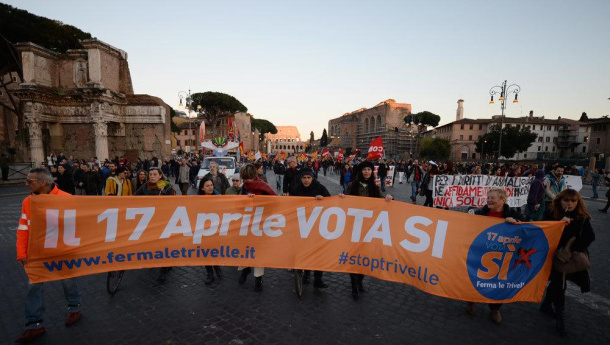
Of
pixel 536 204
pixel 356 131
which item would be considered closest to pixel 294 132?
pixel 356 131

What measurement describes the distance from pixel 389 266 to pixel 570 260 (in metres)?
1.92

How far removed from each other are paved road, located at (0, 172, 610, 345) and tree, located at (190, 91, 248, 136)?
5796cm

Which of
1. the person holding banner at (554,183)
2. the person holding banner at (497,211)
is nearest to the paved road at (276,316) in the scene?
the person holding banner at (497,211)

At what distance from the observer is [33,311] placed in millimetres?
2904

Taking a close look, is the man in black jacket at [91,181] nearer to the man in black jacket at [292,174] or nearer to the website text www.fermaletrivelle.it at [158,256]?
the man in black jacket at [292,174]

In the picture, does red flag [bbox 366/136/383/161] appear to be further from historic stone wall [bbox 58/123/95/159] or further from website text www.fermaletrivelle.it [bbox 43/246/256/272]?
historic stone wall [bbox 58/123/95/159]

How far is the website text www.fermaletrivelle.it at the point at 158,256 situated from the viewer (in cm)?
323

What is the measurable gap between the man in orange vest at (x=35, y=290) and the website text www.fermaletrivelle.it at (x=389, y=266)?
3.16m

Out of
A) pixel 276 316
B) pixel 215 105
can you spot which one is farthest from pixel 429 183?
pixel 215 105

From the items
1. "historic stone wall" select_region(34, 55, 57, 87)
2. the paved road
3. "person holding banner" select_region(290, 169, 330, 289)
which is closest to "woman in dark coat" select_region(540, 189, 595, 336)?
the paved road

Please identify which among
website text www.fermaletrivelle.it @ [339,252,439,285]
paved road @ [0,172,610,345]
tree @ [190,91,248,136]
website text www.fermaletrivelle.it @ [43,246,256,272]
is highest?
tree @ [190,91,248,136]

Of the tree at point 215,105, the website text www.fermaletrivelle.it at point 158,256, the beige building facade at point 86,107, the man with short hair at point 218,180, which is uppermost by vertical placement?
the tree at point 215,105

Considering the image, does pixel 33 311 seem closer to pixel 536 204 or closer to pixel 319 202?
pixel 319 202

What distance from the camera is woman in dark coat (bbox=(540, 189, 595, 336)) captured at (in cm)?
303
